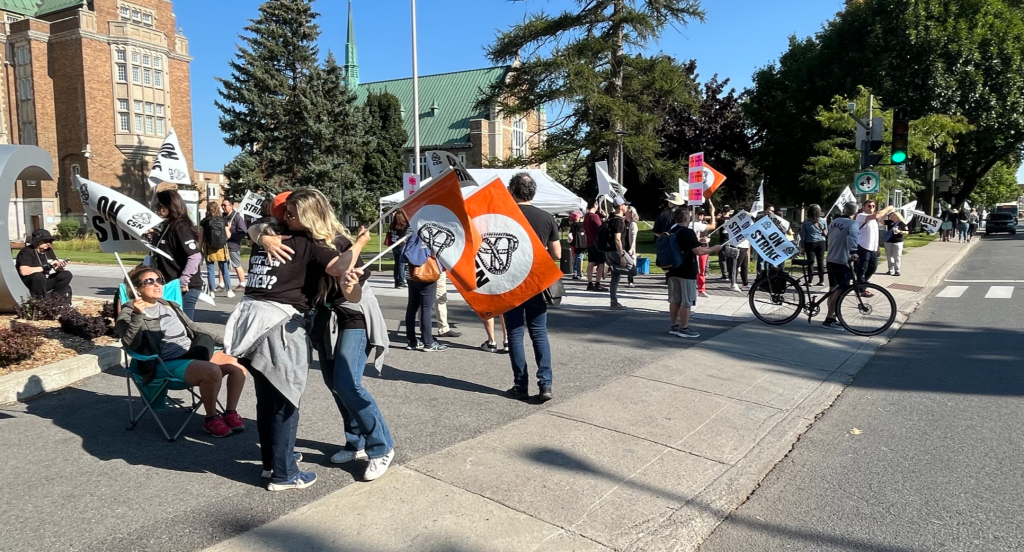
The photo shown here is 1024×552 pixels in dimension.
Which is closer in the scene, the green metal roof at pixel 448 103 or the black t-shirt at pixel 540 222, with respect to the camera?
the black t-shirt at pixel 540 222

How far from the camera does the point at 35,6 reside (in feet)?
184

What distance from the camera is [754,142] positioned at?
4069 cm

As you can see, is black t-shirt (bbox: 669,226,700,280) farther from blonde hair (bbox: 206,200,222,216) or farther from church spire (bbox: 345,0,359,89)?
church spire (bbox: 345,0,359,89)

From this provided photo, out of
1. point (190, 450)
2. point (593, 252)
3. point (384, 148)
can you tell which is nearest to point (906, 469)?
point (190, 450)

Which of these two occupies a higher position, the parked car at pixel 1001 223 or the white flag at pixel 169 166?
the white flag at pixel 169 166

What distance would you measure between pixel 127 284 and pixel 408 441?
2.62 meters

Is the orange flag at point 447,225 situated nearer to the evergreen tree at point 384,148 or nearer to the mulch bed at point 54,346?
the mulch bed at point 54,346

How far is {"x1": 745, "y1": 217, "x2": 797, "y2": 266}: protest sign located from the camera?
975 centimetres

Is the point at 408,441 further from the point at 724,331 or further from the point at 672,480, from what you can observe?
the point at 724,331

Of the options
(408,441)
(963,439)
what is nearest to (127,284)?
(408,441)

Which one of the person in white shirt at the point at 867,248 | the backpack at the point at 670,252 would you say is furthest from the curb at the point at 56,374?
the person in white shirt at the point at 867,248

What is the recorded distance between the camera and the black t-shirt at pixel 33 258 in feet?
29.0

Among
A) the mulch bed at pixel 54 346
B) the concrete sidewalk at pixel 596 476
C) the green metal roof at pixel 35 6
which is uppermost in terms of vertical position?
the green metal roof at pixel 35 6

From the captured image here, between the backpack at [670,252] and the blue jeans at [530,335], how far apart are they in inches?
124
